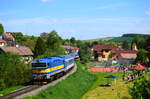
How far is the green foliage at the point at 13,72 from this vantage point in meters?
26.7

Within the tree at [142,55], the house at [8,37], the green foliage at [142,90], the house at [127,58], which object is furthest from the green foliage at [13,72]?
the house at [8,37]

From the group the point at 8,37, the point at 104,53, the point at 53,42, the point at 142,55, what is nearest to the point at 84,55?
the point at 104,53

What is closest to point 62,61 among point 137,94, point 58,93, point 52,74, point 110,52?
point 52,74

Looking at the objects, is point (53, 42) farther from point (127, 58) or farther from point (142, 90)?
point (142, 90)

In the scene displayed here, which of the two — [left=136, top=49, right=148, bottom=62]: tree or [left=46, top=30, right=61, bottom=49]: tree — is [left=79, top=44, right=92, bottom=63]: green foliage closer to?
[left=46, top=30, right=61, bottom=49]: tree

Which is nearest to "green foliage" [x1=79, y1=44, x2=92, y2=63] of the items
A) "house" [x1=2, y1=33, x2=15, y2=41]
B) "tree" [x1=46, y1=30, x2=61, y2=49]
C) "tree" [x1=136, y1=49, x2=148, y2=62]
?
"tree" [x1=46, y1=30, x2=61, y2=49]

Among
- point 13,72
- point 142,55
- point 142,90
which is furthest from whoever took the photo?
point 142,55

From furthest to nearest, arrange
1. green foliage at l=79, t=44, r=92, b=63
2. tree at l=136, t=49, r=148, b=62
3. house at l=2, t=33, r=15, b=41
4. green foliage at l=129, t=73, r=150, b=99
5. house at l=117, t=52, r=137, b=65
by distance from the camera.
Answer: house at l=2, t=33, r=15, b=41 → green foliage at l=79, t=44, r=92, b=63 → house at l=117, t=52, r=137, b=65 → tree at l=136, t=49, r=148, b=62 → green foliage at l=129, t=73, r=150, b=99

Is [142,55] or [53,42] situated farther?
[53,42]

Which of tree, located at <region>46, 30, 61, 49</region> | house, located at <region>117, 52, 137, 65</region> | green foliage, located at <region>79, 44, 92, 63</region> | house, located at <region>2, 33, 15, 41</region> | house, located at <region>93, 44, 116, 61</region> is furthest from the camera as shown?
house, located at <region>2, 33, 15, 41</region>

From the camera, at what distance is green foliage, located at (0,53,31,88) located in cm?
2670

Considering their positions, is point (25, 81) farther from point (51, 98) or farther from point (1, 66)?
point (51, 98)

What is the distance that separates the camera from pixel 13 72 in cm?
2775

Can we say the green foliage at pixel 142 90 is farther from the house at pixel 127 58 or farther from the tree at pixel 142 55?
the house at pixel 127 58
